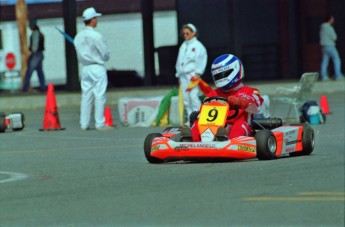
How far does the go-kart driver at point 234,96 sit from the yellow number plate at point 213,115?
0.34 feet

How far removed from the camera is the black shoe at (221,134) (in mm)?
13766

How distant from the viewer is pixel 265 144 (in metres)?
13.6

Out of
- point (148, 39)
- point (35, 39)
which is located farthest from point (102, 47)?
point (148, 39)

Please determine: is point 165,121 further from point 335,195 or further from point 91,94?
point 335,195

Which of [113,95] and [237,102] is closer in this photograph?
[237,102]

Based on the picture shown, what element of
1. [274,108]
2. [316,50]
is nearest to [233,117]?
[274,108]

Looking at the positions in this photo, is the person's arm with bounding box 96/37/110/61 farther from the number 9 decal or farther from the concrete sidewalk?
the concrete sidewalk

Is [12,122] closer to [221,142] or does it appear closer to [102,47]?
[102,47]

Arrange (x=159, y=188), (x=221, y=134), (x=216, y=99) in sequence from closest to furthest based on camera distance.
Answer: (x=159, y=188), (x=221, y=134), (x=216, y=99)

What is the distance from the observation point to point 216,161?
1420 cm

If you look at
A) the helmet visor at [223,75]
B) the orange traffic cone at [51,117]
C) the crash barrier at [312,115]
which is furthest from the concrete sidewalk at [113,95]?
the helmet visor at [223,75]

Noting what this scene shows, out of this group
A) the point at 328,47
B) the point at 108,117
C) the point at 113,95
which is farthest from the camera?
the point at 328,47

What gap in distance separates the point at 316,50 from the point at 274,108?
724 cm

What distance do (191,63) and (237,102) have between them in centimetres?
789
